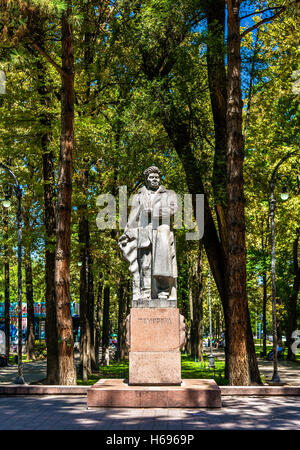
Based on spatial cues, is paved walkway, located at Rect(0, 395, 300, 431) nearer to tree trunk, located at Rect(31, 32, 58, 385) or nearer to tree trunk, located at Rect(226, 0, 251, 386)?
tree trunk, located at Rect(226, 0, 251, 386)

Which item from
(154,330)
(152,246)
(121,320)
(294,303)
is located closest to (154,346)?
(154,330)

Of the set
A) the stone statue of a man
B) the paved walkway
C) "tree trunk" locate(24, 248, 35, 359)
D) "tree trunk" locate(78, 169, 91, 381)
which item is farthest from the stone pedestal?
"tree trunk" locate(24, 248, 35, 359)

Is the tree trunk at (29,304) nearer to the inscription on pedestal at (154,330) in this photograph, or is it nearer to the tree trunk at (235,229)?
the tree trunk at (235,229)

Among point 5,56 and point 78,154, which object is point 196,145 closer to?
point 78,154

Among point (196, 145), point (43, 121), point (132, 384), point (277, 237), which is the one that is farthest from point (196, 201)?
point (277, 237)

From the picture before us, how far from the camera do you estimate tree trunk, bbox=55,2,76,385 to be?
14.8 meters

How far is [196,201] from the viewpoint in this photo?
19562mm

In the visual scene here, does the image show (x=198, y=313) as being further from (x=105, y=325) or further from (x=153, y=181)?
(x=153, y=181)

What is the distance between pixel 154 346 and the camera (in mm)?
11078

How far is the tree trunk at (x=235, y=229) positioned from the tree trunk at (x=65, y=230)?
4.12 m

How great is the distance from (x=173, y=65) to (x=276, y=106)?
760cm

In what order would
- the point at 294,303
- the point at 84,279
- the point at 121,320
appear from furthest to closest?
1. the point at 294,303
2. the point at 121,320
3. the point at 84,279

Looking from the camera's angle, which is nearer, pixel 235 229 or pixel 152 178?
pixel 152 178

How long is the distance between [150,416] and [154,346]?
76.2 inches
